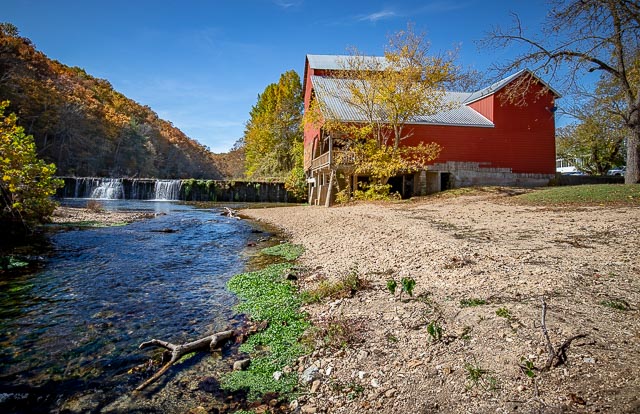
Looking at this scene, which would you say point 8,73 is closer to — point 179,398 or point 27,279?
point 27,279

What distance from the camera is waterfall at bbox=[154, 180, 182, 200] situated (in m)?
35.9

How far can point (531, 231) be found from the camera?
8.78 metres

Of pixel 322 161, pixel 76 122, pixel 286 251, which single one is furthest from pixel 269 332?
pixel 76 122

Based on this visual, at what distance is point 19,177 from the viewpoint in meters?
10.2

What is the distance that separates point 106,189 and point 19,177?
87.4 ft

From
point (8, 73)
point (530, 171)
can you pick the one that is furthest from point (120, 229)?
point (8, 73)

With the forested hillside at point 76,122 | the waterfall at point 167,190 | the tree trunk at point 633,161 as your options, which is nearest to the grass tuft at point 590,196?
the tree trunk at point 633,161

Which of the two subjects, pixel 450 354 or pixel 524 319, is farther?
pixel 524 319

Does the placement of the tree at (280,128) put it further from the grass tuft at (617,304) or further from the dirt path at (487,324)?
the grass tuft at (617,304)

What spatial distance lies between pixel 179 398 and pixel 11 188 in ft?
31.8

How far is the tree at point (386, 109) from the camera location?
20.0 m

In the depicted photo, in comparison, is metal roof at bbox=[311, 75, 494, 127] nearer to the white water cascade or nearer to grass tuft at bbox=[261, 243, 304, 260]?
grass tuft at bbox=[261, 243, 304, 260]

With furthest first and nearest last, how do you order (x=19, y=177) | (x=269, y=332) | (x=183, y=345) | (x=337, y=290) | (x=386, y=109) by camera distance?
(x=386, y=109) → (x=19, y=177) → (x=337, y=290) → (x=269, y=332) → (x=183, y=345)

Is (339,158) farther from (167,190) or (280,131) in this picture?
(167,190)
